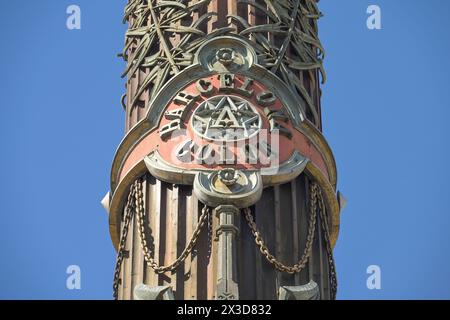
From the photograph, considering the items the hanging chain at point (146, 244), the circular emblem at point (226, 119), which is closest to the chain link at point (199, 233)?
the hanging chain at point (146, 244)

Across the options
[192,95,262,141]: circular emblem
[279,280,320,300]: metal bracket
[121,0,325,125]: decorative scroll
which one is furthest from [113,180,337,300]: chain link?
[121,0,325,125]: decorative scroll

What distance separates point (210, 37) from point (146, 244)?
6.18 m

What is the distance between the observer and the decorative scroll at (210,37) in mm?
55406

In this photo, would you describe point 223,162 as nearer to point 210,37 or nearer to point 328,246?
point 328,246

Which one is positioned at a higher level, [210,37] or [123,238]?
[210,37]

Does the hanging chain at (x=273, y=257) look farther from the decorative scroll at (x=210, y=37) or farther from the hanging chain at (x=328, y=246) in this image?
the decorative scroll at (x=210, y=37)

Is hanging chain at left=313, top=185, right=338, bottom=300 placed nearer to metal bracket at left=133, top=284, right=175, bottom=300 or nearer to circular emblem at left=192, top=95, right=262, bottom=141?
circular emblem at left=192, top=95, right=262, bottom=141

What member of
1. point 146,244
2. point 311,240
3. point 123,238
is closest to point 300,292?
point 311,240

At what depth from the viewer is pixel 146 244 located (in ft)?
172

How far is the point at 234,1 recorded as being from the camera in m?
56.6

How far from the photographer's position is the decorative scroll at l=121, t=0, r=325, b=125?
55406 millimetres

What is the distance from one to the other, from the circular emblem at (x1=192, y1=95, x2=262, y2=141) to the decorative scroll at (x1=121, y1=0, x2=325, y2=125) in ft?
5.14

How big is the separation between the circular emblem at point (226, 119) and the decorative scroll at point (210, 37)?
157 cm
